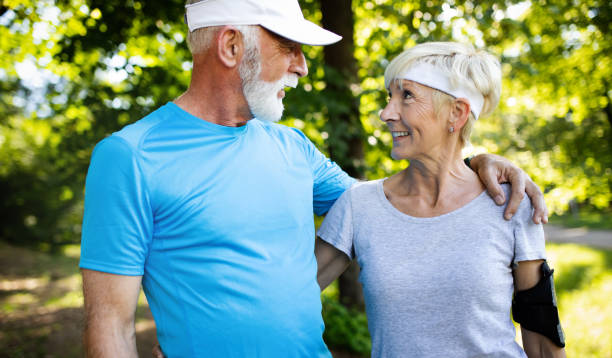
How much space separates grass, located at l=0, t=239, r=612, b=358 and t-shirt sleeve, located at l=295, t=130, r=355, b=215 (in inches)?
165

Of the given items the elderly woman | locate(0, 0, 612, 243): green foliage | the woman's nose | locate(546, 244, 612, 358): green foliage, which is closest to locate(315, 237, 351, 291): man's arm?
the elderly woman

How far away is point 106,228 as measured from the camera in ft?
4.67

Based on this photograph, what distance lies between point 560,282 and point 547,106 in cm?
510

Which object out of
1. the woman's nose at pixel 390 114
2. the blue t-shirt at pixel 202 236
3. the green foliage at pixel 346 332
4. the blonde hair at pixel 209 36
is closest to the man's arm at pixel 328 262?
the blue t-shirt at pixel 202 236

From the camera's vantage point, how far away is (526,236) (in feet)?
5.94

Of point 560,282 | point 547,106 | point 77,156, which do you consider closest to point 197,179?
point 77,156

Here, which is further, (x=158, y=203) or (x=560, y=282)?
(x=560, y=282)

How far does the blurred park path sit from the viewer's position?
18.9 metres

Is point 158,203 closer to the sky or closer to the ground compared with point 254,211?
closer to the sky

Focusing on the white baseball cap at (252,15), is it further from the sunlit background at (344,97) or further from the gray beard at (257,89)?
the sunlit background at (344,97)

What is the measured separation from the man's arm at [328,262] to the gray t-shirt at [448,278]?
0.64ft

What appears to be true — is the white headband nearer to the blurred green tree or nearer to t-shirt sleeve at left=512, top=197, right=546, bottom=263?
t-shirt sleeve at left=512, top=197, right=546, bottom=263

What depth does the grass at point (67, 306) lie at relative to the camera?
6.77 metres

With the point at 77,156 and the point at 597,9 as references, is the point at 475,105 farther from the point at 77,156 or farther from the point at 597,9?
the point at 597,9
